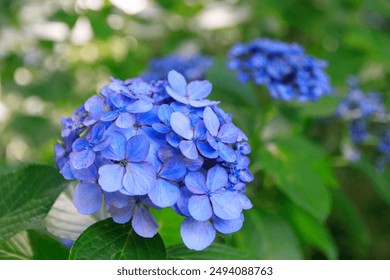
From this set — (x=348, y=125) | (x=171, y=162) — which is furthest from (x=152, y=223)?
(x=348, y=125)

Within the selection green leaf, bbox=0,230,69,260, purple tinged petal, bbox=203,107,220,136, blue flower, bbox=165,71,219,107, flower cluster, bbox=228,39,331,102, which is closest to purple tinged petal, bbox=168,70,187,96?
blue flower, bbox=165,71,219,107

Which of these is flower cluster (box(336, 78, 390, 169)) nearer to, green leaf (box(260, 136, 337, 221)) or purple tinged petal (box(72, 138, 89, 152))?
Answer: green leaf (box(260, 136, 337, 221))

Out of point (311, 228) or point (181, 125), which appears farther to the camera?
point (311, 228)

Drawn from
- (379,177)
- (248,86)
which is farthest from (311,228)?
(248,86)

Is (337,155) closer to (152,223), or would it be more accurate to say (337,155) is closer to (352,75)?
(352,75)

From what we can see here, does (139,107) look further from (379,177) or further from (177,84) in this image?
(379,177)

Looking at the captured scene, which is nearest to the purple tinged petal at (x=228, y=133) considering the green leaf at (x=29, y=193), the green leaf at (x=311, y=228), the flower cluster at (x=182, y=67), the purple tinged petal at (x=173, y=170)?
the purple tinged petal at (x=173, y=170)

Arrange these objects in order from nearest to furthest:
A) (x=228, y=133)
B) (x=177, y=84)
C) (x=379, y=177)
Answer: (x=228, y=133)
(x=177, y=84)
(x=379, y=177)
